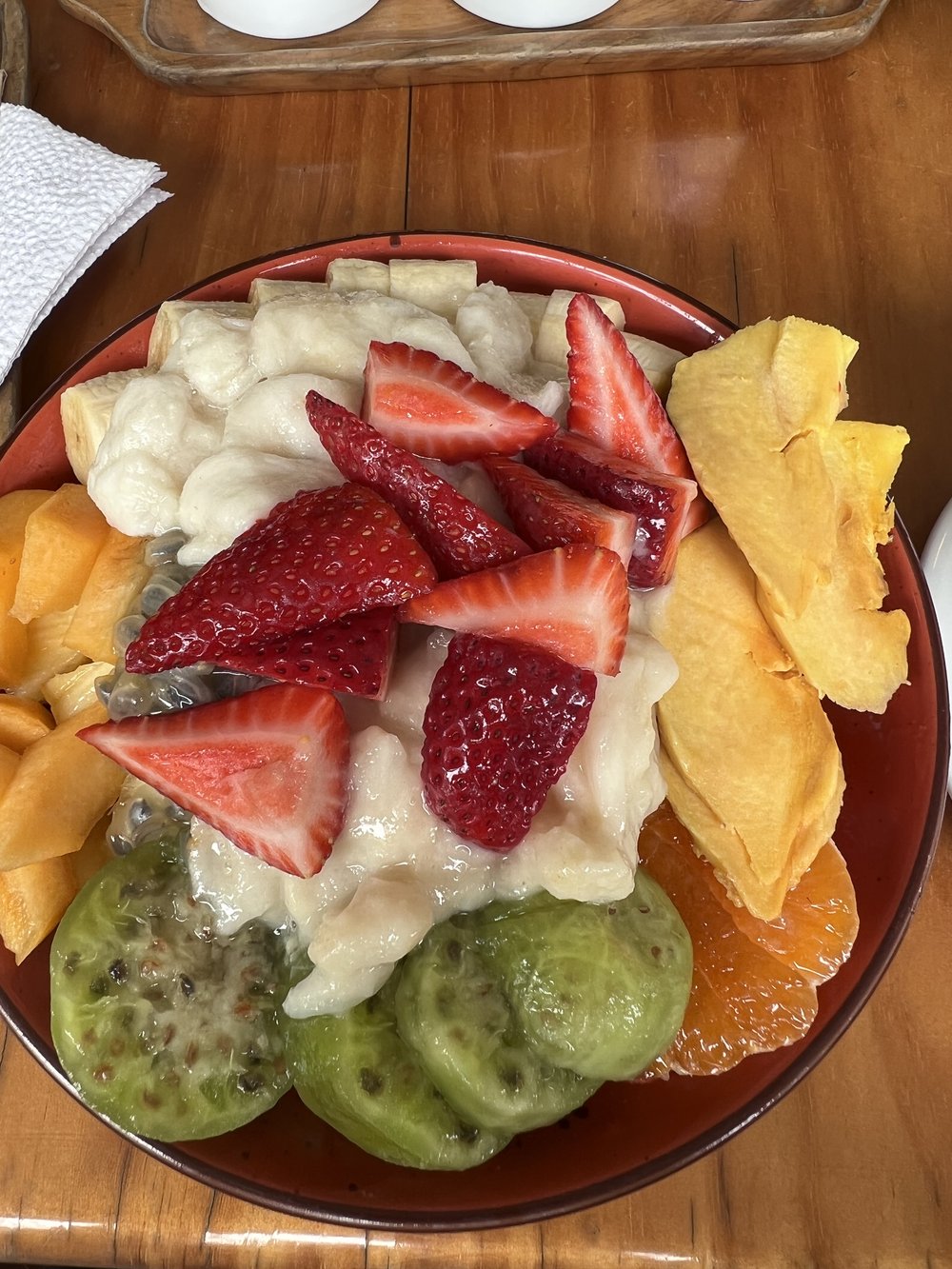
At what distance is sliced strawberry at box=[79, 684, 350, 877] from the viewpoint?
0.74 meters

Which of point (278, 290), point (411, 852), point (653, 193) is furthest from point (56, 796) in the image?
point (653, 193)

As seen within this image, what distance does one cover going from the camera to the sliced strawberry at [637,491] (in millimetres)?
857

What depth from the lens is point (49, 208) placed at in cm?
123

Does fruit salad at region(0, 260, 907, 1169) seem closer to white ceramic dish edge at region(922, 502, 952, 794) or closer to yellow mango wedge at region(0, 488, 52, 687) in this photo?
yellow mango wedge at region(0, 488, 52, 687)

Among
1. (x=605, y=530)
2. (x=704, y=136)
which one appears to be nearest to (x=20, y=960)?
(x=605, y=530)

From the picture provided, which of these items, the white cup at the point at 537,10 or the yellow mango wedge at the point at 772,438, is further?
the white cup at the point at 537,10

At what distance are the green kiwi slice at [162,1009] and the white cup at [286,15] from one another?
4.01 feet

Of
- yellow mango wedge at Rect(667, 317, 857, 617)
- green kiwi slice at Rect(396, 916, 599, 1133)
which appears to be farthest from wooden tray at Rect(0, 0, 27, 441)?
green kiwi slice at Rect(396, 916, 599, 1133)

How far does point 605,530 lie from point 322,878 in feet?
1.26

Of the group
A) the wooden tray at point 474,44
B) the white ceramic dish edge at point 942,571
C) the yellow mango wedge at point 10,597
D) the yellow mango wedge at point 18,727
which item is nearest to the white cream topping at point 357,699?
A: the yellow mango wedge at point 10,597

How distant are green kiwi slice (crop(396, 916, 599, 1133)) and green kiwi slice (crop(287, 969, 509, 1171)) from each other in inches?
0.5

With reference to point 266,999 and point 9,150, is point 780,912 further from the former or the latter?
point 9,150

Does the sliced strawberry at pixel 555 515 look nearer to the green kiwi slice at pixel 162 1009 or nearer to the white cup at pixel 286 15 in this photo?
the green kiwi slice at pixel 162 1009

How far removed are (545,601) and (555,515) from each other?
90 mm
